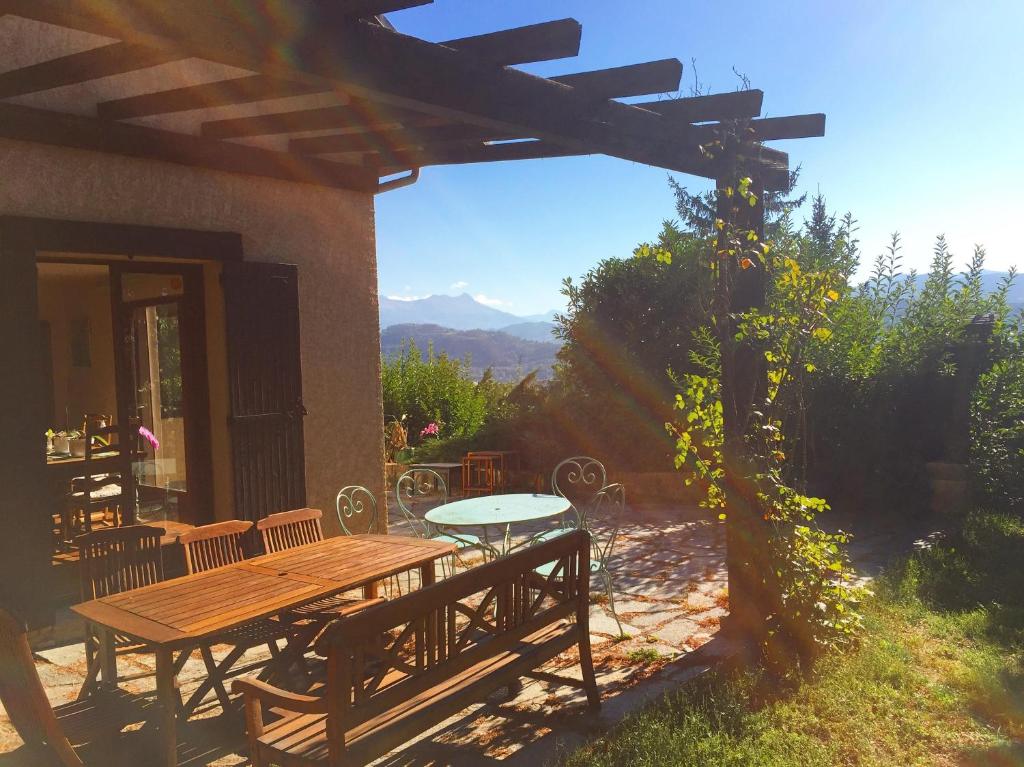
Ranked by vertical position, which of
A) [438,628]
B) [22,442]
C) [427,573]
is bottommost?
[427,573]

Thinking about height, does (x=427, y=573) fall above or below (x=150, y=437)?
below

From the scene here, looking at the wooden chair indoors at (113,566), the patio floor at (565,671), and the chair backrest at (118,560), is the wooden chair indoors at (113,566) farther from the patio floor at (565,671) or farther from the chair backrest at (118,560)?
the patio floor at (565,671)

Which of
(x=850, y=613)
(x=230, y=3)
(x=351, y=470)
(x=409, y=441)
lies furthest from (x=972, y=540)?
(x=409, y=441)

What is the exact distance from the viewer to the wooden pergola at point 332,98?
8.11 feet

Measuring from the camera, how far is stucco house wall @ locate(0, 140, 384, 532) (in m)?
4.71

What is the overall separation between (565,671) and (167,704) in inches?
73.7

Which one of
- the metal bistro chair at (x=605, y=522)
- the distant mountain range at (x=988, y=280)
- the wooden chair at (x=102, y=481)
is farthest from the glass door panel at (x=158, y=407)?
the distant mountain range at (x=988, y=280)

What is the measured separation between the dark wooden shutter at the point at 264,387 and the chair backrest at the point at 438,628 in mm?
2925

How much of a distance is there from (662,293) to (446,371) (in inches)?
188

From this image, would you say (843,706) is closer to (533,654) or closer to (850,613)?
(850,613)

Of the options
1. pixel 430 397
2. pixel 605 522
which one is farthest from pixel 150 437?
pixel 430 397

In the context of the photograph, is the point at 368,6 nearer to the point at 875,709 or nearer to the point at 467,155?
the point at 467,155

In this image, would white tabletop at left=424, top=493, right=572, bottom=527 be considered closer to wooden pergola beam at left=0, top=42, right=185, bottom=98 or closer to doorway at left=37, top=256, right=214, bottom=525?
doorway at left=37, top=256, right=214, bottom=525

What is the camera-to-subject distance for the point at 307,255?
235 inches
